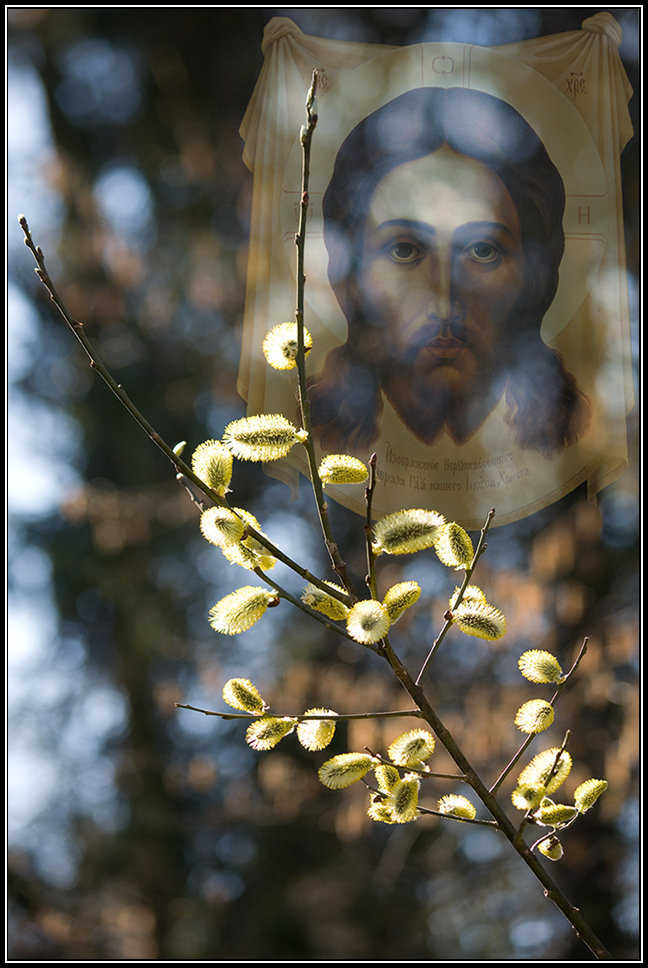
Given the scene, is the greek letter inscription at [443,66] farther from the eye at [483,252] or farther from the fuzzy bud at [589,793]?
the fuzzy bud at [589,793]

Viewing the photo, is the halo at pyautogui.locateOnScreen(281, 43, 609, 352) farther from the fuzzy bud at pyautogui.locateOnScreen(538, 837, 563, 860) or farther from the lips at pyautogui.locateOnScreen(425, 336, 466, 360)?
the fuzzy bud at pyautogui.locateOnScreen(538, 837, 563, 860)

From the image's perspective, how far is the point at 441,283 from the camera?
2.14ft

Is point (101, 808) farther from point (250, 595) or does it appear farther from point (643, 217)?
point (643, 217)

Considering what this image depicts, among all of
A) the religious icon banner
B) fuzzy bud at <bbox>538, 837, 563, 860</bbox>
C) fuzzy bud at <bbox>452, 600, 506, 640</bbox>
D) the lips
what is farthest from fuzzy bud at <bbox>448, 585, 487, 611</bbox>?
the lips

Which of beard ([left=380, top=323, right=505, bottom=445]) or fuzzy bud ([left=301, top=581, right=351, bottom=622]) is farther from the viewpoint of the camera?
beard ([left=380, top=323, right=505, bottom=445])

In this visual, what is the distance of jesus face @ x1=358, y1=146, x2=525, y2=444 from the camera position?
639 millimetres

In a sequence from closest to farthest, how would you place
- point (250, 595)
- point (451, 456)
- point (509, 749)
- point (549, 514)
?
point (250, 595), point (451, 456), point (549, 514), point (509, 749)

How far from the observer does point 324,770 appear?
25cm

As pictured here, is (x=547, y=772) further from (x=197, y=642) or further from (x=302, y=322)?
(x=197, y=642)

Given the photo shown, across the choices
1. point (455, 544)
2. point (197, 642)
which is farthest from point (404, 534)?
point (197, 642)

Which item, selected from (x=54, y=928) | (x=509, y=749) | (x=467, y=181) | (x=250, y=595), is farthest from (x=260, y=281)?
(x=54, y=928)

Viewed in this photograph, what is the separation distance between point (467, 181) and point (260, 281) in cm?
23

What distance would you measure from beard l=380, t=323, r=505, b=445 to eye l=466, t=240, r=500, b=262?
0.07 meters

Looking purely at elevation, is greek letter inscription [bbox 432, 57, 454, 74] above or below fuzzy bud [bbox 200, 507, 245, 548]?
above
